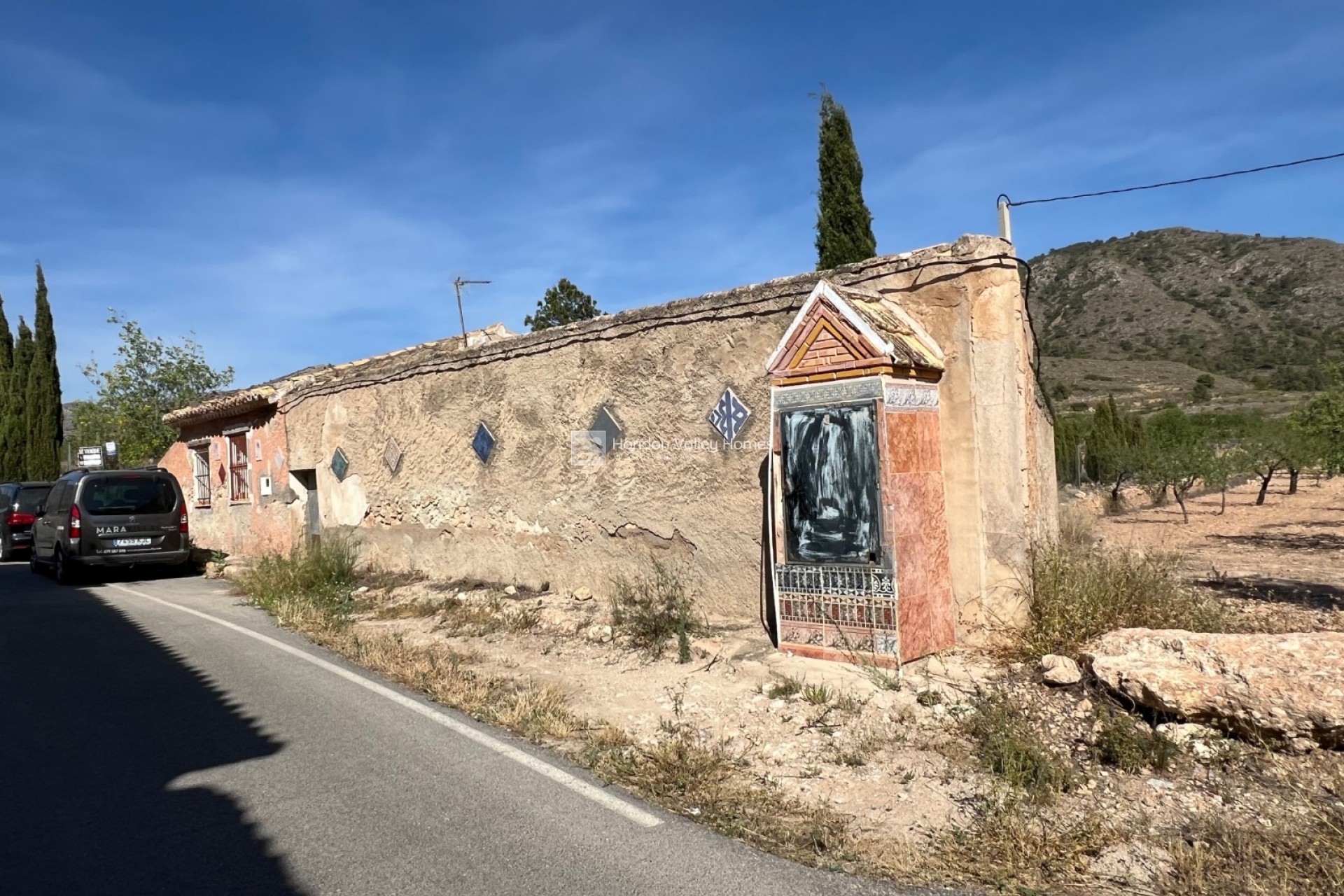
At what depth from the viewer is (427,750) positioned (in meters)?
5.33

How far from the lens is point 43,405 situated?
37812mm

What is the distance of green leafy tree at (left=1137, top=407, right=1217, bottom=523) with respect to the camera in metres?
21.0

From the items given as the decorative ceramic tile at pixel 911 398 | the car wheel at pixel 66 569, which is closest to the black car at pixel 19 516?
the car wheel at pixel 66 569

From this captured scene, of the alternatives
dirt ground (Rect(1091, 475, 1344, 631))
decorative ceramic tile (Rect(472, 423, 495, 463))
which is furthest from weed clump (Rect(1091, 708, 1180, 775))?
decorative ceramic tile (Rect(472, 423, 495, 463))

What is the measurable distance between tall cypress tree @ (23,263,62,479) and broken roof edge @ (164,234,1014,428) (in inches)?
1105

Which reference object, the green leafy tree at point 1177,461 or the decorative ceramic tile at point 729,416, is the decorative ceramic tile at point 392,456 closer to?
the decorative ceramic tile at point 729,416

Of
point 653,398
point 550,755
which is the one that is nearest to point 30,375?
point 653,398

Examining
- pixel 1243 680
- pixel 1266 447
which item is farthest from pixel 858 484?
pixel 1266 447

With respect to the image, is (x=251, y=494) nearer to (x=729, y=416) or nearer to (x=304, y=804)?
(x=729, y=416)

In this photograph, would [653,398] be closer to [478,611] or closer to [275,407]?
[478,611]

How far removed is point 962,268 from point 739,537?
2937 mm

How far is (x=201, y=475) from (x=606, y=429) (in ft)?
43.2
